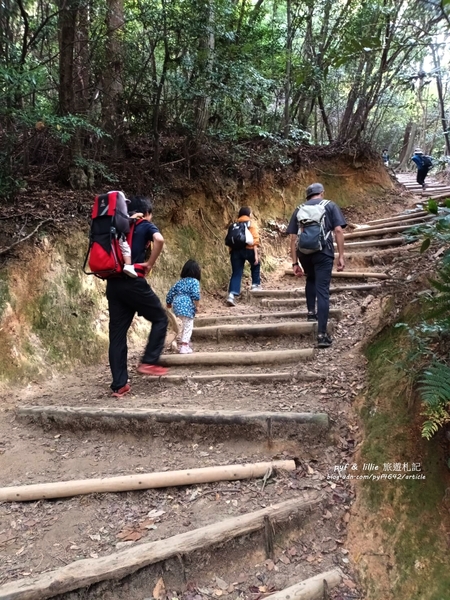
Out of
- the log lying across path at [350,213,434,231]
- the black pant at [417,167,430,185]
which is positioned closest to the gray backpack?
the log lying across path at [350,213,434,231]

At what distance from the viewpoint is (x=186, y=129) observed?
833cm

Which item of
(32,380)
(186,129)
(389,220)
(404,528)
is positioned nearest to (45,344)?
(32,380)

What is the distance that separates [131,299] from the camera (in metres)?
4.63

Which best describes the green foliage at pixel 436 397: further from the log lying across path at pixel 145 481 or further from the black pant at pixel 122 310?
the black pant at pixel 122 310

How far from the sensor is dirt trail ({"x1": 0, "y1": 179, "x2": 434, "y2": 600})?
103 inches

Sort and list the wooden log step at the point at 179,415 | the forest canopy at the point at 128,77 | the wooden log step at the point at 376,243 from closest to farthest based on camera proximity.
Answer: the wooden log step at the point at 179,415, the forest canopy at the point at 128,77, the wooden log step at the point at 376,243

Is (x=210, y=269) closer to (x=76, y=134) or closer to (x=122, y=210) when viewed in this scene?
(x=76, y=134)

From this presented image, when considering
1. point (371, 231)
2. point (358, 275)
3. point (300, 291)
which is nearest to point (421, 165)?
point (371, 231)

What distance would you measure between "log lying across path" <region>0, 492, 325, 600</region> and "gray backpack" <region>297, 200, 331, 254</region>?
293 cm

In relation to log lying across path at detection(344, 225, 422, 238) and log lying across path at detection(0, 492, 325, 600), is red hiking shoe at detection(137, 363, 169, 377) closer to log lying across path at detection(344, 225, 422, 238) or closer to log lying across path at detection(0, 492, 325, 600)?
log lying across path at detection(0, 492, 325, 600)

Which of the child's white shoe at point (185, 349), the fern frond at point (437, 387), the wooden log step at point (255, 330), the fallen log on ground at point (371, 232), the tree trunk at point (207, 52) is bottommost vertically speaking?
the child's white shoe at point (185, 349)

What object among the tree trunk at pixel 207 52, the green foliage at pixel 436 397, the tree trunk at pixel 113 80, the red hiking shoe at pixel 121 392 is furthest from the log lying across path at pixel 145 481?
the tree trunk at pixel 207 52

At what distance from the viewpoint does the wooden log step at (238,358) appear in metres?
4.87

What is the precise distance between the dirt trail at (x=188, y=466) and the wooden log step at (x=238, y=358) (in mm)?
99
